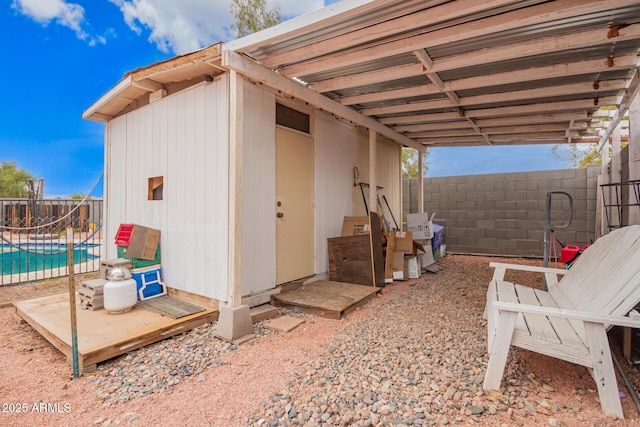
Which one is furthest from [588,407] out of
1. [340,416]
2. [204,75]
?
[204,75]

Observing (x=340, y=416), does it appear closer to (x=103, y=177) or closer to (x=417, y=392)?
→ (x=417, y=392)

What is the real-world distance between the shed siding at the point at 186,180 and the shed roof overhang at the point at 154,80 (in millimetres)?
156

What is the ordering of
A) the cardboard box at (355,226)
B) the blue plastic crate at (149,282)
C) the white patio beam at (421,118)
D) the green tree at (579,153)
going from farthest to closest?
1. the green tree at (579,153)
2. the white patio beam at (421,118)
3. the cardboard box at (355,226)
4. the blue plastic crate at (149,282)

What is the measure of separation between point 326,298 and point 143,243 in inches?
87.6

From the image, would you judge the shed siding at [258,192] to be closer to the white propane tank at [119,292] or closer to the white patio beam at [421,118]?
the white propane tank at [119,292]

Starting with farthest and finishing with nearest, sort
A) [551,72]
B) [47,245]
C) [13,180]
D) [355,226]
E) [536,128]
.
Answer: [13,180] < [47,245] < [536,128] < [355,226] < [551,72]

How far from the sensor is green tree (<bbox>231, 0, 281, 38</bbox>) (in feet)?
35.3

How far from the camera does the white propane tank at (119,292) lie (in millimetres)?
3027

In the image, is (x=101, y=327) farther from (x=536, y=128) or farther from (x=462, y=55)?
(x=536, y=128)

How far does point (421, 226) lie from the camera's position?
5.77 meters

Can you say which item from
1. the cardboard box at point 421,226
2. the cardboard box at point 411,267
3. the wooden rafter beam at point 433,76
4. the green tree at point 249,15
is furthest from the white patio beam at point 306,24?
the green tree at point 249,15

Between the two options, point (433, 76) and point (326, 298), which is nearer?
point (433, 76)

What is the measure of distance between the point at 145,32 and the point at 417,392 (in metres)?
23.6

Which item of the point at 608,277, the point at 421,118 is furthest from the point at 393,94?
the point at 608,277
